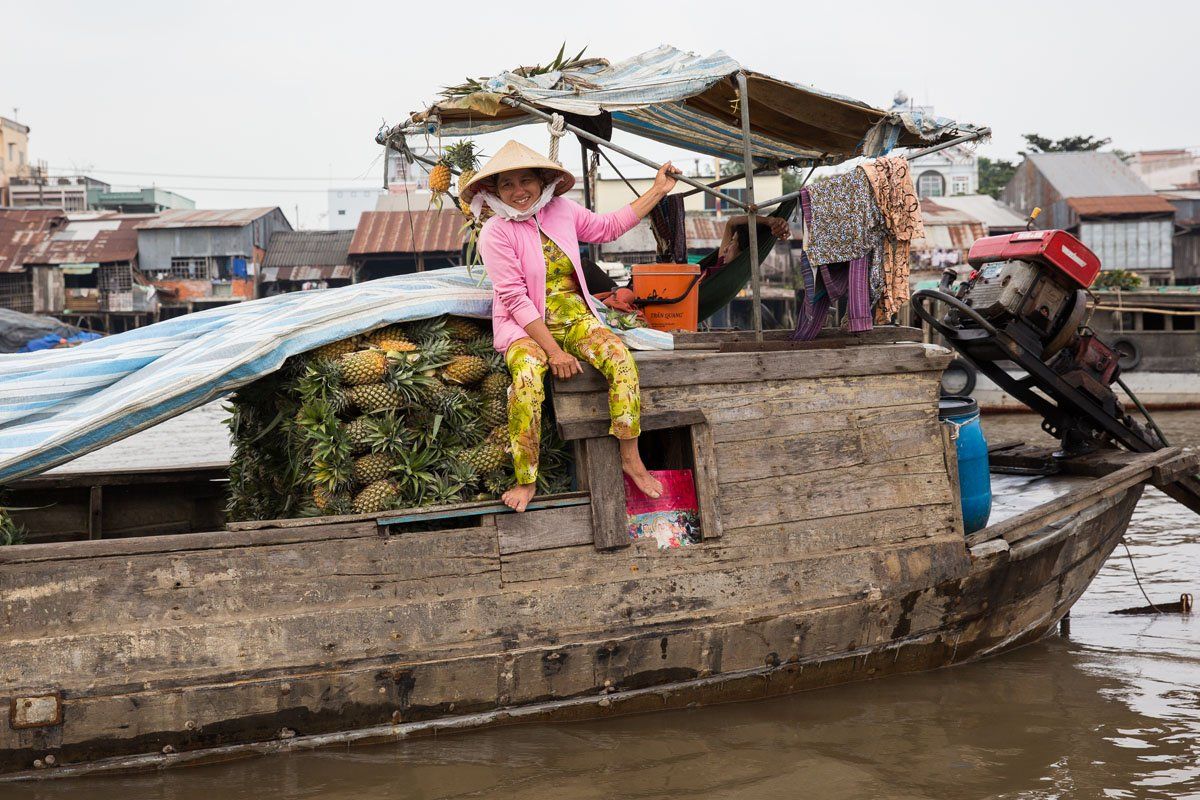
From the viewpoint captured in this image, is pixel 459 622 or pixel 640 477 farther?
pixel 640 477

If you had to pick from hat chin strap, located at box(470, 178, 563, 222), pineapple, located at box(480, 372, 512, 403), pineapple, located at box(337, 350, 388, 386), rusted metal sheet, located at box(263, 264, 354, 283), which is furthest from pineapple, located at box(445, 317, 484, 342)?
rusted metal sheet, located at box(263, 264, 354, 283)

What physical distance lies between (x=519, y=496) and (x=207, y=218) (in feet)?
101

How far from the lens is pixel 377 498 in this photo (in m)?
3.74

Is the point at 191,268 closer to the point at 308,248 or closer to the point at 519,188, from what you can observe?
the point at 308,248

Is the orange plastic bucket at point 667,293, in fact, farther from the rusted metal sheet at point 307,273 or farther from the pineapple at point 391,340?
the rusted metal sheet at point 307,273

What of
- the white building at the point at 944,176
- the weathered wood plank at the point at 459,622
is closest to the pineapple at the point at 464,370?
the weathered wood plank at the point at 459,622

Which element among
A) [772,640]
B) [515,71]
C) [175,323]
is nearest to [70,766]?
[175,323]

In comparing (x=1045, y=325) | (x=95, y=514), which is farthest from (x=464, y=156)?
(x=1045, y=325)

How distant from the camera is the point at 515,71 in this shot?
4.40 m

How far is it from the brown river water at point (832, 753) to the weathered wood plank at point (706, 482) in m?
0.77

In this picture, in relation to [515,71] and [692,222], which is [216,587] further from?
[692,222]

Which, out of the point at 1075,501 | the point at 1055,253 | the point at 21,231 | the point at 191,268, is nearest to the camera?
the point at 1075,501

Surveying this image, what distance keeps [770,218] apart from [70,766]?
3750 mm

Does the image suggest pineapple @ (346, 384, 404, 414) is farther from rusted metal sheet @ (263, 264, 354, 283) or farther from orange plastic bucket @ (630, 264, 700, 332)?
rusted metal sheet @ (263, 264, 354, 283)
